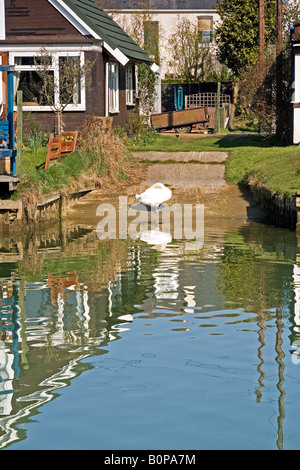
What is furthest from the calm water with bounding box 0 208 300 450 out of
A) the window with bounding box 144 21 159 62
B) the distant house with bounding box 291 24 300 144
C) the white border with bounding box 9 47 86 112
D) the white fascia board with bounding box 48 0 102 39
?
the window with bounding box 144 21 159 62

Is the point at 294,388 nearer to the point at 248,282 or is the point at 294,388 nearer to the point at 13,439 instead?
the point at 13,439

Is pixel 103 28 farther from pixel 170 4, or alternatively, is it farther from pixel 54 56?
pixel 170 4

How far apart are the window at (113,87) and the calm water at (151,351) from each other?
48.5 ft

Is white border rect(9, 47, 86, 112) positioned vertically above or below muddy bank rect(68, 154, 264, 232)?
above

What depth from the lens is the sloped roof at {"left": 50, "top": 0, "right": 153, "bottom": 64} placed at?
26422 mm

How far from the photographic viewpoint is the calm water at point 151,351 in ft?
22.7

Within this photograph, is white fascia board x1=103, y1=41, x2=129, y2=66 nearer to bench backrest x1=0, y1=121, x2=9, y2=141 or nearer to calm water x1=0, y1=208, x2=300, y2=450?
bench backrest x1=0, y1=121, x2=9, y2=141

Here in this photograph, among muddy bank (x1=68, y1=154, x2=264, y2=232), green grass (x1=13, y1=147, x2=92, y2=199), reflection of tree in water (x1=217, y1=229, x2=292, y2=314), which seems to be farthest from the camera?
muddy bank (x1=68, y1=154, x2=264, y2=232)

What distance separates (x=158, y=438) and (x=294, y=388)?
67.1 inches

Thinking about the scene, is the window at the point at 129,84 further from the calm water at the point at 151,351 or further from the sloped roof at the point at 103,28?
the calm water at the point at 151,351

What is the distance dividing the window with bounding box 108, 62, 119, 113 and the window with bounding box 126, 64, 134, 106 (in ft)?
6.91

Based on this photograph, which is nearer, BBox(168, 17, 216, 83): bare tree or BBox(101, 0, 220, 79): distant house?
BBox(168, 17, 216, 83): bare tree

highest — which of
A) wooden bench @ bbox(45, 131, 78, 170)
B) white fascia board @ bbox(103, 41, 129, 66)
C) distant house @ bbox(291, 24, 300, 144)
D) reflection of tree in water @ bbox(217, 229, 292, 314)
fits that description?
white fascia board @ bbox(103, 41, 129, 66)

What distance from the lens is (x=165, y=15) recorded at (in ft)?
181
